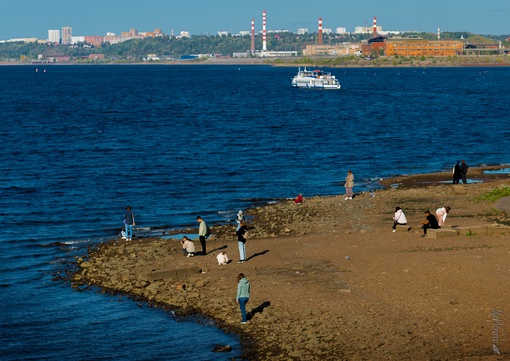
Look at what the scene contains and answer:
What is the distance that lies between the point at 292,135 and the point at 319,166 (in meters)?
26.0

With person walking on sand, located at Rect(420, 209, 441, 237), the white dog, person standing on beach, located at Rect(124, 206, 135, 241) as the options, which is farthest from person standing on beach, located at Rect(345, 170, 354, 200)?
the white dog

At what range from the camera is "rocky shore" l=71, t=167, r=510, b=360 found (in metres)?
25.0

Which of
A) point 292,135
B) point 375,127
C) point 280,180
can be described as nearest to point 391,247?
point 280,180

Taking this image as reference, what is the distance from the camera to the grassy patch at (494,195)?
45594mm

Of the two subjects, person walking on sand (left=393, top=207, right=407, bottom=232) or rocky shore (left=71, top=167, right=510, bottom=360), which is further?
person walking on sand (left=393, top=207, right=407, bottom=232)

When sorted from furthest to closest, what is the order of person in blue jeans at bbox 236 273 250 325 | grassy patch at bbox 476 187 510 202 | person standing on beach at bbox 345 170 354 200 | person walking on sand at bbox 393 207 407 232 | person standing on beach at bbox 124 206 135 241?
person standing on beach at bbox 345 170 354 200
grassy patch at bbox 476 187 510 202
person standing on beach at bbox 124 206 135 241
person walking on sand at bbox 393 207 407 232
person in blue jeans at bbox 236 273 250 325

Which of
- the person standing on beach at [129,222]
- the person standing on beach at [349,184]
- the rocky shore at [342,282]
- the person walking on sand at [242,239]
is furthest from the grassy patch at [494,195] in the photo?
the person standing on beach at [129,222]

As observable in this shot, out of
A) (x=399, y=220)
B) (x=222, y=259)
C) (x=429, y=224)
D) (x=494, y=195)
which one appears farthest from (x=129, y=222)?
(x=494, y=195)

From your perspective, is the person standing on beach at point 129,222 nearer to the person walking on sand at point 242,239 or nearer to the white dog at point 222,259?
the white dog at point 222,259

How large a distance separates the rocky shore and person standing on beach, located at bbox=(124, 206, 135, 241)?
464mm

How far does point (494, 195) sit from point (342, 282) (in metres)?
18.6

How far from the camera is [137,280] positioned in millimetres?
32125

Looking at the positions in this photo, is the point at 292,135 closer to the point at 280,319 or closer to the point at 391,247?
the point at 391,247

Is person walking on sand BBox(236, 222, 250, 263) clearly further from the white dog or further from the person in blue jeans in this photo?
the person in blue jeans
